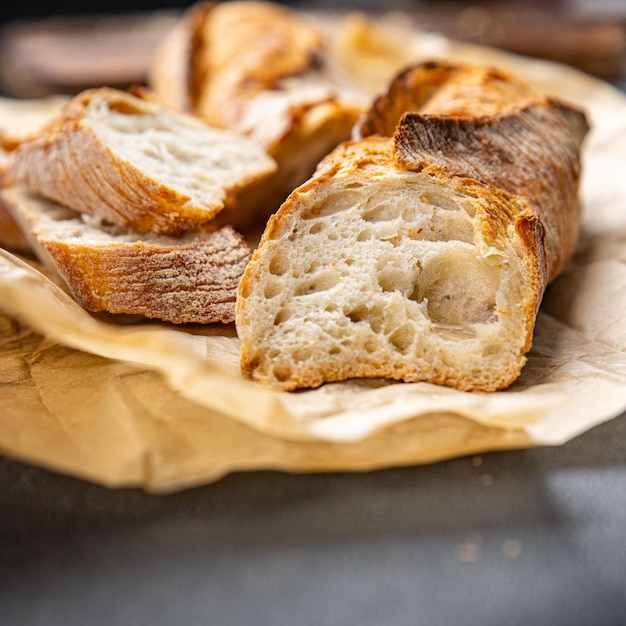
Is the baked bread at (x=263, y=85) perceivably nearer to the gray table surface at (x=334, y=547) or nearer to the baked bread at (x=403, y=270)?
the baked bread at (x=403, y=270)

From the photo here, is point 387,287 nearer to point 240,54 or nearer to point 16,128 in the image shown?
point 240,54

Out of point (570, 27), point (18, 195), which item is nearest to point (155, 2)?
point (570, 27)

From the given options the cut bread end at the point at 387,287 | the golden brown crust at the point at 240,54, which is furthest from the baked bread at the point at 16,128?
the cut bread end at the point at 387,287

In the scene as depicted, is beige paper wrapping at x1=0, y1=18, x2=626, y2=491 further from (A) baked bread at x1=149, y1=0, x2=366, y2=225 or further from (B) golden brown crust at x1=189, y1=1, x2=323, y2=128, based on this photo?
(B) golden brown crust at x1=189, y1=1, x2=323, y2=128

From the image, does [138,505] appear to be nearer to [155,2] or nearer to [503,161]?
[503,161]

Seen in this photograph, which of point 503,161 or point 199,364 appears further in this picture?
point 503,161

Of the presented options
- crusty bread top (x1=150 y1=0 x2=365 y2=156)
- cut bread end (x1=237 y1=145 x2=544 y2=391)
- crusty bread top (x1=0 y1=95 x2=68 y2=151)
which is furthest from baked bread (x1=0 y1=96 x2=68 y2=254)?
cut bread end (x1=237 y1=145 x2=544 y2=391)

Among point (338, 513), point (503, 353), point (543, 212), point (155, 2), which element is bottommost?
point (155, 2)
